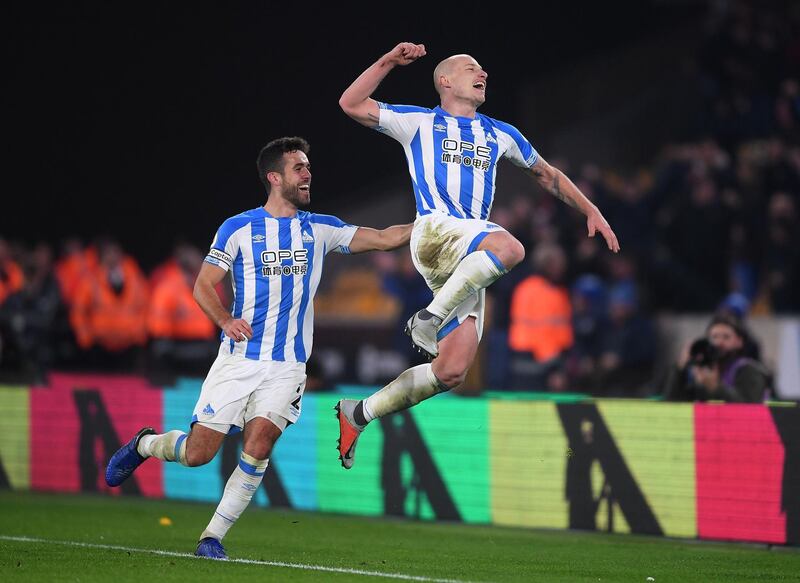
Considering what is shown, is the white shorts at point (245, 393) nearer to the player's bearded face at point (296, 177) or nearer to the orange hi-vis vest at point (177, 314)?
the player's bearded face at point (296, 177)

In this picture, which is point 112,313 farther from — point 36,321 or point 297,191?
point 297,191

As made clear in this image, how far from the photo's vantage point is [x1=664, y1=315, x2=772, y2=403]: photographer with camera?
1007 cm

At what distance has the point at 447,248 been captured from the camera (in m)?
7.66

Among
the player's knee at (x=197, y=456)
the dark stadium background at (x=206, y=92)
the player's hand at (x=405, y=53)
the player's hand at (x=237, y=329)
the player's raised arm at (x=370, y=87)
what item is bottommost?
the player's knee at (x=197, y=456)

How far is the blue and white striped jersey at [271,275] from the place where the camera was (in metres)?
8.16

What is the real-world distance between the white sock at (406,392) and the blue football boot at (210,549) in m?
1.11

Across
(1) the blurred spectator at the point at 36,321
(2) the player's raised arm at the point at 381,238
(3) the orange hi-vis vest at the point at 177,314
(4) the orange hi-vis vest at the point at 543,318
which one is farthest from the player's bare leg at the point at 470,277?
(3) the orange hi-vis vest at the point at 177,314

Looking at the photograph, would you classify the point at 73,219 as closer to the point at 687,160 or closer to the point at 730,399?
the point at 687,160

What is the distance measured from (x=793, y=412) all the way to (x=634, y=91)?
11629 millimetres

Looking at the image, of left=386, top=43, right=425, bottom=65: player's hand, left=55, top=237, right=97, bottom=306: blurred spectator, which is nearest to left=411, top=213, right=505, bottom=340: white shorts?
left=386, top=43, right=425, bottom=65: player's hand

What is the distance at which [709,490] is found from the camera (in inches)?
372

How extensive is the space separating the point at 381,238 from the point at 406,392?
0.96 meters

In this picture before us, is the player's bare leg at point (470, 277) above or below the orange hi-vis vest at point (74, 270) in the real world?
below

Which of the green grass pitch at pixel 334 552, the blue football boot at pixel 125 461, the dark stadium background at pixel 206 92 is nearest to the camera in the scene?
the green grass pitch at pixel 334 552
